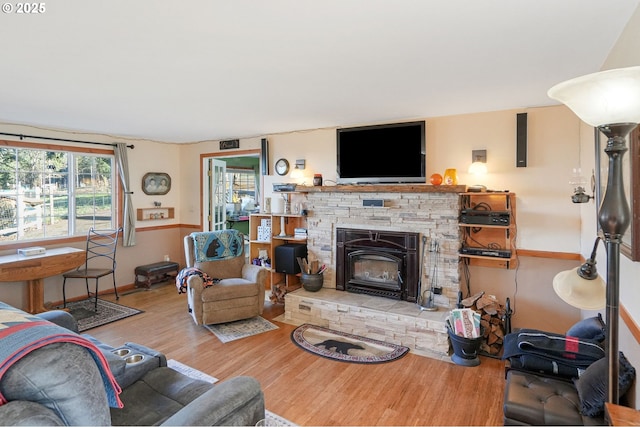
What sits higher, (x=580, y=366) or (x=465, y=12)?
(x=465, y=12)

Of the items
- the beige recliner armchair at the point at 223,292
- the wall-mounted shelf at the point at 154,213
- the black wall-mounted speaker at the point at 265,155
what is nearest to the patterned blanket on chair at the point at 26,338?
the beige recliner armchair at the point at 223,292

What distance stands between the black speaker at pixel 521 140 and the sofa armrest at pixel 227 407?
319 centimetres

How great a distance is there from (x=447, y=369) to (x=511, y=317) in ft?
3.49

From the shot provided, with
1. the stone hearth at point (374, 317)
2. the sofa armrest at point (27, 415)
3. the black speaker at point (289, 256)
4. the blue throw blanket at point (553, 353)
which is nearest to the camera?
the sofa armrest at point (27, 415)

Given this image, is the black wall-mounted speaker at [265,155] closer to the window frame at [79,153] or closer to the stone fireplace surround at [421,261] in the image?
the stone fireplace surround at [421,261]

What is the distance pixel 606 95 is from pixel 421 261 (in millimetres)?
2957

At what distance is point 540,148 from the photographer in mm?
3465

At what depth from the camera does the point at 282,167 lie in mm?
5055

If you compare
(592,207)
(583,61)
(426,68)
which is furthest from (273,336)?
(583,61)

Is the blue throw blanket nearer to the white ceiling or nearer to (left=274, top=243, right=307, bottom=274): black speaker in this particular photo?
the white ceiling

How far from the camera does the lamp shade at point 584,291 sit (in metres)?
1.37

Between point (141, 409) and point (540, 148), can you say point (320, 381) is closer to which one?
point (141, 409)

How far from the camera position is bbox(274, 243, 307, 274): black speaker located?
4570 mm

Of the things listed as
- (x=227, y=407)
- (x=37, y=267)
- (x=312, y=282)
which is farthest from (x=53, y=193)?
(x=227, y=407)
